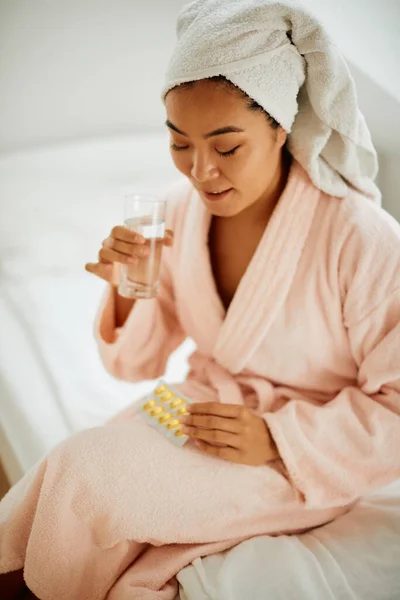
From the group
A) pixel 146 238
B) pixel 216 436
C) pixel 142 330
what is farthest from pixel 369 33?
pixel 216 436

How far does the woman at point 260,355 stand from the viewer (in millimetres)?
815

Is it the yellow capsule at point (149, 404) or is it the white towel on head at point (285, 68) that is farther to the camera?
the yellow capsule at point (149, 404)

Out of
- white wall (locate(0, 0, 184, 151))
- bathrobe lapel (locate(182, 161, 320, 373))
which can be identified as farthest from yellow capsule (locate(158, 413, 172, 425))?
white wall (locate(0, 0, 184, 151))

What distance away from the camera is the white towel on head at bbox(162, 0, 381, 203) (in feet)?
2.57

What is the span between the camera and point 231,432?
0.87 m

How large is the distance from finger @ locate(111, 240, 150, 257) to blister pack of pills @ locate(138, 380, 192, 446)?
0.25 metres

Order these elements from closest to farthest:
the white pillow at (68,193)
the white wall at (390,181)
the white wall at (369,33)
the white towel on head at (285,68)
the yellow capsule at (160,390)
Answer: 1. the white towel on head at (285,68)
2. the yellow capsule at (160,390)
3. the white wall at (369,33)
4. the white wall at (390,181)
5. the white pillow at (68,193)

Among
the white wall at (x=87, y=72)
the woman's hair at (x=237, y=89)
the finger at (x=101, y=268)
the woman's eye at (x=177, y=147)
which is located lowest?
the finger at (x=101, y=268)

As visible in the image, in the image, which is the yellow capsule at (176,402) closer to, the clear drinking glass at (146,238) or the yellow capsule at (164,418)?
the yellow capsule at (164,418)

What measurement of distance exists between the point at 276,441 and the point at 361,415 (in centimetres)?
15

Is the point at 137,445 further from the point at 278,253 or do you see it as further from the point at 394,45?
the point at 394,45

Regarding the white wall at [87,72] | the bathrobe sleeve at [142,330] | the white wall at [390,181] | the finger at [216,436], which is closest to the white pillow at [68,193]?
the white wall at [87,72]

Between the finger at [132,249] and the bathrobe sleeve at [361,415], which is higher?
the finger at [132,249]

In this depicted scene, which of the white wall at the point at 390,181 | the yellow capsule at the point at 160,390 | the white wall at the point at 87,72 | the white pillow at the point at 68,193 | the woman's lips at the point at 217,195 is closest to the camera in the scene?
the woman's lips at the point at 217,195
